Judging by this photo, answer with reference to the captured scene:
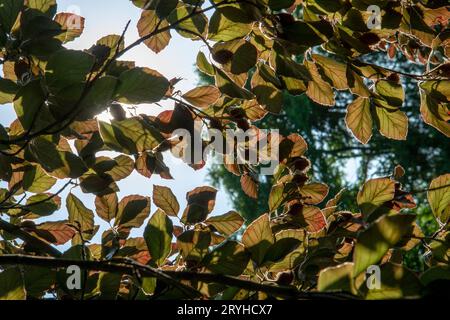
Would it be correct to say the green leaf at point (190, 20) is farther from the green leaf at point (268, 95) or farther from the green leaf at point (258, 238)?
the green leaf at point (258, 238)

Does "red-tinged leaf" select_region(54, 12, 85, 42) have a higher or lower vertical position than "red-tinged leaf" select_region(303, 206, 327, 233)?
higher

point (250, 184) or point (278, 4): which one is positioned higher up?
point (278, 4)

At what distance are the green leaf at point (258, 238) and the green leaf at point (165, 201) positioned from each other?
0.27 m

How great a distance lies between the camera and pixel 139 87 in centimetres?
78

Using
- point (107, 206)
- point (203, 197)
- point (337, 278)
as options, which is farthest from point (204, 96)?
point (337, 278)

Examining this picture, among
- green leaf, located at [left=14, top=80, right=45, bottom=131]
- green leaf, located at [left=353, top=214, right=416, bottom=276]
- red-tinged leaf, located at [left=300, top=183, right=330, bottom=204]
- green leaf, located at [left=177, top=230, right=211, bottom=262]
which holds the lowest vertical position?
green leaf, located at [left=177, top=230, right=211, bottom=262]

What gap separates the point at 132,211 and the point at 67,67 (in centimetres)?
37

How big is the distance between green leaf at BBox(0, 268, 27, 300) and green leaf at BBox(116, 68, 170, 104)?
29cm

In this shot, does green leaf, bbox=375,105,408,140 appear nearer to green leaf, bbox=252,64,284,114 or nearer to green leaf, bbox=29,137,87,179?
green leaf, bbox=252,64,284,114

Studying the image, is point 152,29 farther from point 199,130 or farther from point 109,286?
point 109,286

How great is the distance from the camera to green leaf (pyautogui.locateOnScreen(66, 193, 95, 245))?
1.07 m

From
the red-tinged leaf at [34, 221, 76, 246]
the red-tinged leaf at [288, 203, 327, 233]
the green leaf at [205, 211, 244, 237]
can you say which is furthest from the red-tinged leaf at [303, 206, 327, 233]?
the red-tinged leaf at [34, 221, 76, 246]
